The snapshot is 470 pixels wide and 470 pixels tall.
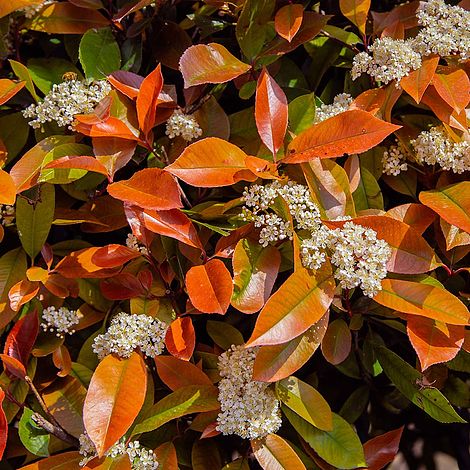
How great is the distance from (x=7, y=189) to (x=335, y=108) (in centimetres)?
56

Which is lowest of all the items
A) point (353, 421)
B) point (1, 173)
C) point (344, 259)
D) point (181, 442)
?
point (353, 421)

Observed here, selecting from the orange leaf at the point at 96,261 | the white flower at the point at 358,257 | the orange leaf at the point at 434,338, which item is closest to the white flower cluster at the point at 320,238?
the white flower at the point at 358,257

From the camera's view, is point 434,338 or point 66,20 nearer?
point 434,338

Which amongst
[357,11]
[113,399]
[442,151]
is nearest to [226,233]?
[113,399]

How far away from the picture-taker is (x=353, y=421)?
1.30m

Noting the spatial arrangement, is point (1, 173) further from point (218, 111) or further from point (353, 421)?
point (353, 421)

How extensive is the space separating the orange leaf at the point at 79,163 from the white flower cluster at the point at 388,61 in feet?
1.51

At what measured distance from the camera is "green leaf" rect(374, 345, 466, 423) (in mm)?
1037

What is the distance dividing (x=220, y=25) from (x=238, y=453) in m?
0.81

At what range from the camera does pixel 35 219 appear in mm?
1127

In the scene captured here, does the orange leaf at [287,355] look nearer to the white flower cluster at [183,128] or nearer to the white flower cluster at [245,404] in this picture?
the white flower cluster at [245,404]

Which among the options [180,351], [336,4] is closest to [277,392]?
[180,351]

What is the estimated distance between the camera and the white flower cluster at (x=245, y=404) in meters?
0.99

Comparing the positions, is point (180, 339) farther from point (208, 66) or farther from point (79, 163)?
point (208, 66)
